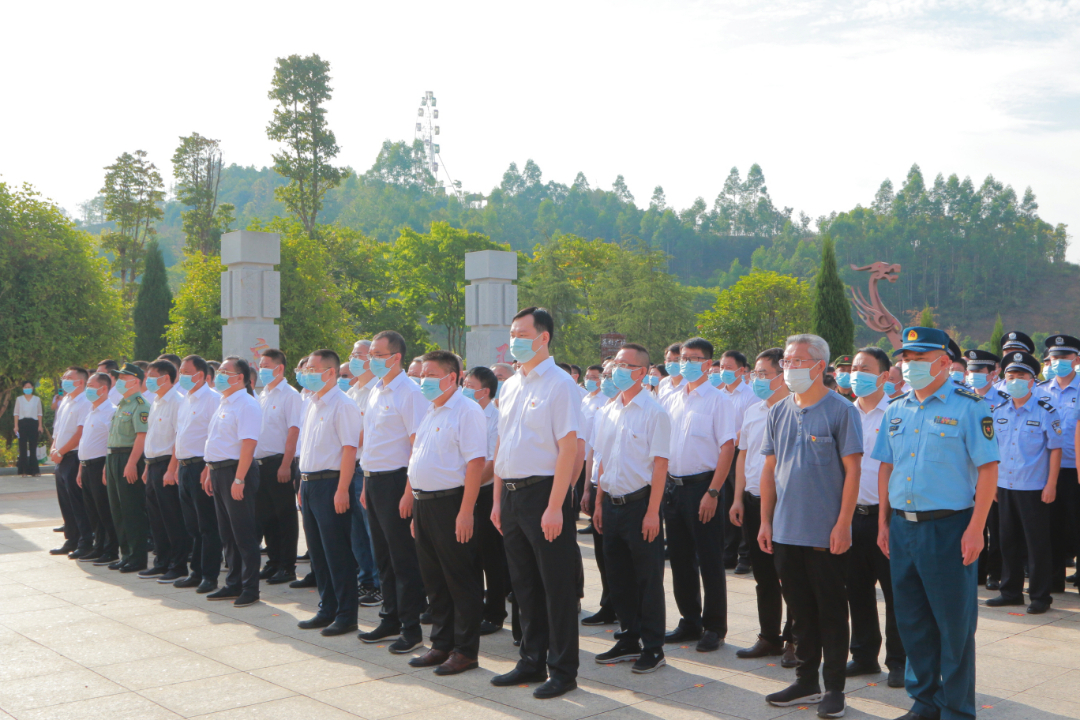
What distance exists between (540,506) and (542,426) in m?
0.44

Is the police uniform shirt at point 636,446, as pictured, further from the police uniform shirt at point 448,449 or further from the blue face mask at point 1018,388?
the blue face mask at point 1018,388

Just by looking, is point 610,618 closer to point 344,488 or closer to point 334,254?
point 344,488

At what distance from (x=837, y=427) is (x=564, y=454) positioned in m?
1.41

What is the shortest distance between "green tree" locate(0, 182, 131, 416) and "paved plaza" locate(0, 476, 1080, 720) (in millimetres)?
14156

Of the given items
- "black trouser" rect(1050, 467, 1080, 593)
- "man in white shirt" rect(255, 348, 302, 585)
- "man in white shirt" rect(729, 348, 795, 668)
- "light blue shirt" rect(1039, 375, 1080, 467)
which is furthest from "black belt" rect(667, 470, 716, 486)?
"man in white shirt" rect(255, 348, 302, 585)

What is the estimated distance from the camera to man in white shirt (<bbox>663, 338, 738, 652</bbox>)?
553cm

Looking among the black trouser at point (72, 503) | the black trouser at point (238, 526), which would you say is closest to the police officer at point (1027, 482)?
the black trouser at point (238, 526)

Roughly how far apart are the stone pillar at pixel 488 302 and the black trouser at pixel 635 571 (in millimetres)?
10735

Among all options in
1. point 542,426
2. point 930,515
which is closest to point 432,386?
point 542,426

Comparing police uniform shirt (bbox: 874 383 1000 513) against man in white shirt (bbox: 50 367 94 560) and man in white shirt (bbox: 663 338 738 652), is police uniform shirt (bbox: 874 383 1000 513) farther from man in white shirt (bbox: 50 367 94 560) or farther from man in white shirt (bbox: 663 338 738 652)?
man in white shirt (bbox: 50 367 94 560)

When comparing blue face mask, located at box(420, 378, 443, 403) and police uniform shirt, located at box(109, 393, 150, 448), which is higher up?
blue face mask, located at box(420, 378, 443, 403)

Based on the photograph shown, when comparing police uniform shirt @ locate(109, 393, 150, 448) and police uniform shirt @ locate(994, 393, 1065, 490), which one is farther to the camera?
police uniform shirt @ locate(109, 393, 150, 448)

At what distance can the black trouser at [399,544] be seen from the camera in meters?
5.55

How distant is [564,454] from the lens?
464 centimetres
